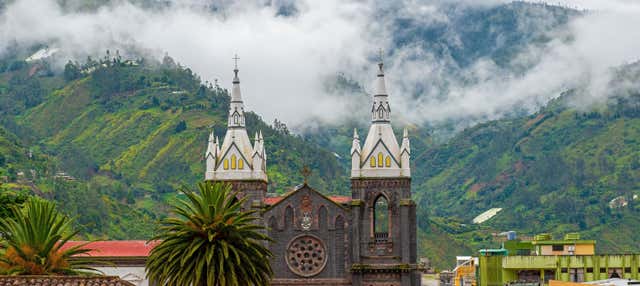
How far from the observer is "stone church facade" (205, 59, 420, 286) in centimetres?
10075

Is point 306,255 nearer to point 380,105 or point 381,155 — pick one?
point 381,155

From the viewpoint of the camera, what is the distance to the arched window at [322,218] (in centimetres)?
→ 10206

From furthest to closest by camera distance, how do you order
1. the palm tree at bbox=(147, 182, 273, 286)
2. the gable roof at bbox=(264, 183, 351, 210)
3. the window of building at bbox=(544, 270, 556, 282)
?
the window of building at bbox=(544, 270, 556, 282) < the gable roof at bbox=(264, 183, 351, 210) < the palm tree at bbox=(147, 182, 273, 286)

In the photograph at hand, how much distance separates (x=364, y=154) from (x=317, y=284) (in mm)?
9958

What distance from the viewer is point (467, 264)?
17150 cm

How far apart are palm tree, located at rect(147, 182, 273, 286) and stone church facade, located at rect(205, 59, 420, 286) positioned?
2690 cm

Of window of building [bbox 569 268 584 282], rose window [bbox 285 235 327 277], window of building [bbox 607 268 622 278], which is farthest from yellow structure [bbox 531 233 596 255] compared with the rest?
rose window [bbox 285 235 327 277]

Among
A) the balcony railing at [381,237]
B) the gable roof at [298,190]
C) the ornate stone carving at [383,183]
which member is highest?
the ornate stone carving at [383,183]

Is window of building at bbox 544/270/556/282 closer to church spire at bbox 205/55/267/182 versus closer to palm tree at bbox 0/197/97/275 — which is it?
church spire at bbox 205/55/267/182

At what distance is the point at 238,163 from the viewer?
10381 cm

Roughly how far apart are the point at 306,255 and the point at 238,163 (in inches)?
330

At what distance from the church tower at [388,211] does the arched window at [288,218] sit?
4377 millimetres

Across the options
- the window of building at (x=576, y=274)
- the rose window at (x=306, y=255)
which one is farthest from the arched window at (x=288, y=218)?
the window of building at (x=576, y=274)

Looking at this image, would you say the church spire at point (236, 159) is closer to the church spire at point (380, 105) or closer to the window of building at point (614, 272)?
the church spire at point (380, 105)
